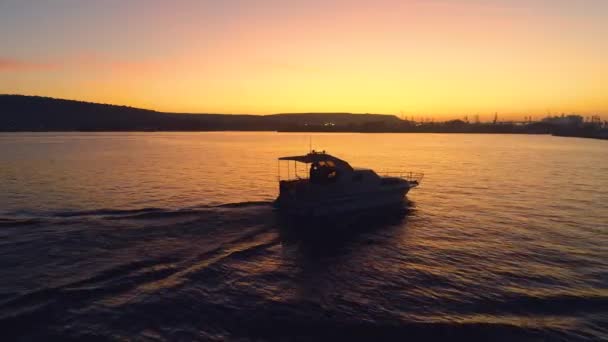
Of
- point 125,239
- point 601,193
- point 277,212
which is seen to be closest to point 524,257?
point 277,212

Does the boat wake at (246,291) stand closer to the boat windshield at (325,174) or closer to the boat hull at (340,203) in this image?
the boat hull at (340,203)

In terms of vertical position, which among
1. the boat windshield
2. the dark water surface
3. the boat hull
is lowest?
the dark water surface

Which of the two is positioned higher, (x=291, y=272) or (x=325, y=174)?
(x=325, y=174)

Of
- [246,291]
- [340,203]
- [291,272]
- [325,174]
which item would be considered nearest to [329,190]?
[325,174]

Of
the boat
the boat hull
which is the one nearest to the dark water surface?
the boat hull

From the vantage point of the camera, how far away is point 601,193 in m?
40.1

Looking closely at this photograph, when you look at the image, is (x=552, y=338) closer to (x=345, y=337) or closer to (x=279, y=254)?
(x=345, y=337)

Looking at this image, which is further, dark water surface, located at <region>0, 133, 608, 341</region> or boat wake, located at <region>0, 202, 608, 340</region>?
dark water surface, located at <region>0, 133, 608, 341</region>

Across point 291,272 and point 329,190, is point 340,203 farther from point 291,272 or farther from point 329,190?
point 291,272

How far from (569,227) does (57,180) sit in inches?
2004

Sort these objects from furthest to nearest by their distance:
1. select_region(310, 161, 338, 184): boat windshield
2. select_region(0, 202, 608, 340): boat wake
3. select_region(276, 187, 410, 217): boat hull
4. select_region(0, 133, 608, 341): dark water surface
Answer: select_region(310, 161, 338, 184): boat windshield
select_region(276, 187, 410, 217): boat hull
select_region(0, 133, 608, 341): dark water surface
select_region(0, 202, 608, 340): boat wake

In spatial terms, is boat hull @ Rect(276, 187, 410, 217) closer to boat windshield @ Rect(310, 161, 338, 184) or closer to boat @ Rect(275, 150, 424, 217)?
boat @ Rect(275, 150, 424, 217)

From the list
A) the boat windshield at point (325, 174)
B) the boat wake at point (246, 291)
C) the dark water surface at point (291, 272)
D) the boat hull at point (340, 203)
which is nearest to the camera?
the boat wake at point (246, 291)

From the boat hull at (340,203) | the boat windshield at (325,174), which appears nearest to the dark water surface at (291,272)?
the boat hull at (340,203)
